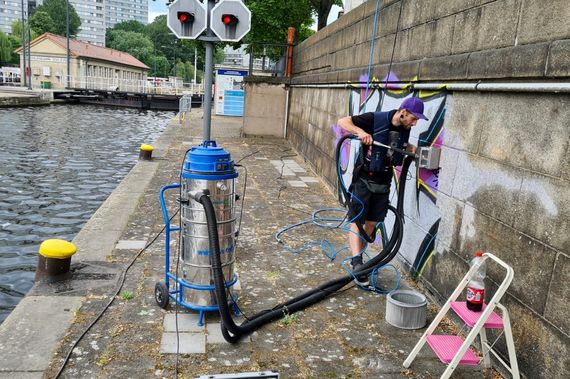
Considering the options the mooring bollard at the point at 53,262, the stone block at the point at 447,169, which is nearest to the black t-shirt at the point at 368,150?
the stone block at the point at 447,169

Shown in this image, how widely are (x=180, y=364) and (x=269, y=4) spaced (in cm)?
1905

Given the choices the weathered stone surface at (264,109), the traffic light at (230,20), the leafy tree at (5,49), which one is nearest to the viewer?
the traffic light at (230,20)

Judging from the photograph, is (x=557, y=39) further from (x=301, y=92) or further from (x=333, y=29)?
(x=301, y=92)

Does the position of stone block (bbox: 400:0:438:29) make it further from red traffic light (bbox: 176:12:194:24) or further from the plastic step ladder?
the plastic step ladder

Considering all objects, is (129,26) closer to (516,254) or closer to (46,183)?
(46,183)

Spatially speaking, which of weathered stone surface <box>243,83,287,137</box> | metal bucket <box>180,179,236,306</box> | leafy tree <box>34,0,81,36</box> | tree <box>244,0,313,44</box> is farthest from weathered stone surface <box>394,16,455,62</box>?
leafy tree <box>34,0,81,36</box>

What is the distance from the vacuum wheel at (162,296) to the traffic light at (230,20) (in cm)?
294

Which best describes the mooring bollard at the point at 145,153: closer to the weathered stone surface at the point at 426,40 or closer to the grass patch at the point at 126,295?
the weathered stone surface at the point at 426,40

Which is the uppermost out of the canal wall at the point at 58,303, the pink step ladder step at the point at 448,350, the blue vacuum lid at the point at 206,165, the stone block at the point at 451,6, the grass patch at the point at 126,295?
the stone block at the point at 451,6

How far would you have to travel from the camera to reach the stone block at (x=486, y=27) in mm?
3545

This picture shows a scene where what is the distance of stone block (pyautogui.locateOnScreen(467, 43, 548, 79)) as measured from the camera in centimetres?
312

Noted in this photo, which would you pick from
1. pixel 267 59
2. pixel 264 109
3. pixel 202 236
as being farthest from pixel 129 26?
pixel 202 236

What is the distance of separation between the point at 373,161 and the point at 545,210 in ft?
6.14

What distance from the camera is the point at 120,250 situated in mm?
5430
